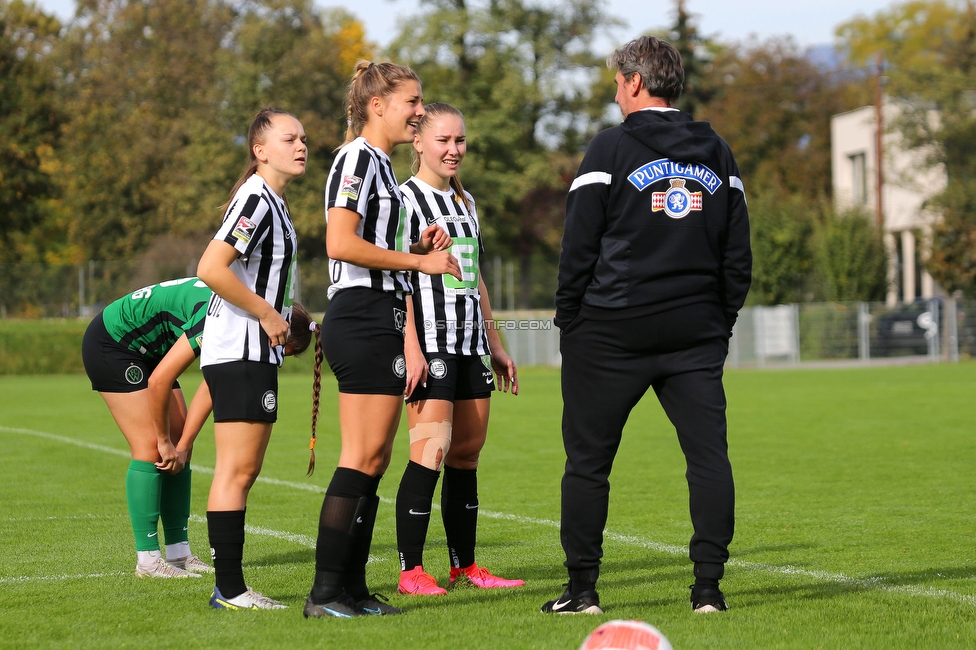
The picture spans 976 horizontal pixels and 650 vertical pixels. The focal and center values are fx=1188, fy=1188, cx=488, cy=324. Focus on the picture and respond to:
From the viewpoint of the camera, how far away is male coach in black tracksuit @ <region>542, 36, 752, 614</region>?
14.4ft

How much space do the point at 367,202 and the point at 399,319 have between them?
1.55 ft

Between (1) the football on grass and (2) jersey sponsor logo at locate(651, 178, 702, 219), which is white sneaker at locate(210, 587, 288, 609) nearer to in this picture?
(1) the football on grass

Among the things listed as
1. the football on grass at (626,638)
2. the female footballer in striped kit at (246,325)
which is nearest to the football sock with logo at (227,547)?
the female footballer in striped kit at (246,325)

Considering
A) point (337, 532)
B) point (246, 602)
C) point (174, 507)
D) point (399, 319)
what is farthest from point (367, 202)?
point (174, 507)

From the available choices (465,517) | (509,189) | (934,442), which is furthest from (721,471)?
(509,189)

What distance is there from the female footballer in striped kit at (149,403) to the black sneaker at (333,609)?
4.45 feet

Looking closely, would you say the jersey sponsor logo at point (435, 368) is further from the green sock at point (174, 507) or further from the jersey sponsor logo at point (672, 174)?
the green sock at point (174, 507)

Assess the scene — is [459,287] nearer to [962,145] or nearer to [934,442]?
[934,442]

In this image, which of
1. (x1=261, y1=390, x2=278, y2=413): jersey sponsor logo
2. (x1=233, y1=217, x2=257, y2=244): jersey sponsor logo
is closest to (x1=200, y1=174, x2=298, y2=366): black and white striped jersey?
(x1=233, y1=217, x2=257, y2=244): jersey sponsor logo

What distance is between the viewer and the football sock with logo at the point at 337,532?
458cm

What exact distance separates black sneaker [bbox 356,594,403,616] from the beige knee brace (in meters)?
0.63

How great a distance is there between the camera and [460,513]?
5.34m

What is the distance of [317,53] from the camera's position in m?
49.6

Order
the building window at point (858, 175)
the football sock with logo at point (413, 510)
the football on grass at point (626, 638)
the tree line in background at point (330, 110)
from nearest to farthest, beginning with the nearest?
the football on grass at point (626, 638)
the football sock with logo at point (413, 510)
the tree line in background at point (330, 110)
the building window at point (858, 175)
